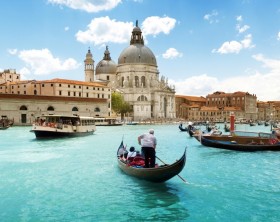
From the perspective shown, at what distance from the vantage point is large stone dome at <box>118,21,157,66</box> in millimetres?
83438

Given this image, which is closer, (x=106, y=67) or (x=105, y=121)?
(x=105, y=121)

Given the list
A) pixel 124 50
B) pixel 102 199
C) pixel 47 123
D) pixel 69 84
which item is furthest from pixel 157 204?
pixel 124 50

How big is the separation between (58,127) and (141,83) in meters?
55.4

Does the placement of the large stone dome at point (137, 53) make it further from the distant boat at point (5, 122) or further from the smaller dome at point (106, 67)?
the distant boat at point (5, 122)

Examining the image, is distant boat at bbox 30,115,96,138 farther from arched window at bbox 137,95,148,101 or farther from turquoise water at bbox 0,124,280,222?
arched window at bbox 137,95,148,101

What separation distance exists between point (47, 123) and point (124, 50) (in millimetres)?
60374

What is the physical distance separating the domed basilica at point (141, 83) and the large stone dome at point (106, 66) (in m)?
2.28

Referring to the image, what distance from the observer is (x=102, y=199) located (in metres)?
9.71

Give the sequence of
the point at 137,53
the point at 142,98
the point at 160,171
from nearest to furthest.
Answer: the point at 160,171
the point at 142,98
the point at 137,53

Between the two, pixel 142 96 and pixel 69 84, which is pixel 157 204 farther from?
pixel 142 96

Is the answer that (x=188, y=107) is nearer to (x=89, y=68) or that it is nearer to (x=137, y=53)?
(x=137, y=53)

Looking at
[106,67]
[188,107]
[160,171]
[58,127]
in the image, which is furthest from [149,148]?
[188,107]

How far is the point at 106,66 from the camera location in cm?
9244

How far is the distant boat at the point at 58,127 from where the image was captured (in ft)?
91.3
